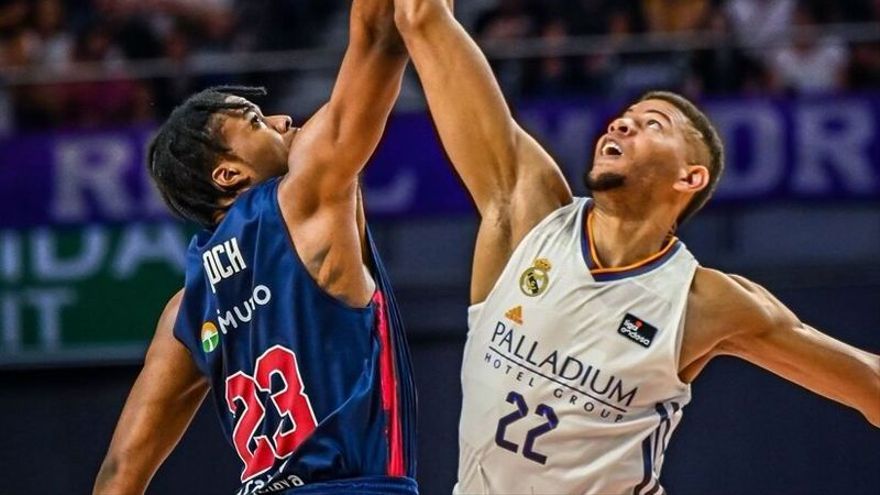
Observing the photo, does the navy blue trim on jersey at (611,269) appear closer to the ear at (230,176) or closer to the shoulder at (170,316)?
the ear at (230,176)

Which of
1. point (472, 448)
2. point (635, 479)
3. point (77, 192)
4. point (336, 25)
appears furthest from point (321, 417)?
point (336, 25)

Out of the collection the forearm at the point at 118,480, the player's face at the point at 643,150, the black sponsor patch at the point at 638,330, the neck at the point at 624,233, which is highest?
the player's face at the point at 643,150

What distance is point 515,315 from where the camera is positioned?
13.3ft

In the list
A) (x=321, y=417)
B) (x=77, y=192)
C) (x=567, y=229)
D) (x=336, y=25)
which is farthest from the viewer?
(x=336, y=25)

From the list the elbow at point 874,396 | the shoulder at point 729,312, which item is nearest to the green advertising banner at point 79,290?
the shoulder at point 729,312

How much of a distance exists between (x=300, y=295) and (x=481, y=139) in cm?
64

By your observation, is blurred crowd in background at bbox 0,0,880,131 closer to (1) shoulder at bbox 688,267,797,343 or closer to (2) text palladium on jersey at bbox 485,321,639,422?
(1) shoulder at bbox 688,267,797,343

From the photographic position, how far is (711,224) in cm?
836

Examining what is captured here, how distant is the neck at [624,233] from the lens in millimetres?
4156

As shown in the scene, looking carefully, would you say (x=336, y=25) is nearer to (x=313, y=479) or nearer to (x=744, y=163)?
(x=744, y=163)

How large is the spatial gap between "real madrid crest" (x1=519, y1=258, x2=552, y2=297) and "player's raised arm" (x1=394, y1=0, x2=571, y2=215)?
16 centimetres

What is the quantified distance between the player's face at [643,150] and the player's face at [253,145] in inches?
32.0

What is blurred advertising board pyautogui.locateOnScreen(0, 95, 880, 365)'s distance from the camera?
8.28m

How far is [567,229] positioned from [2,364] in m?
5.24
